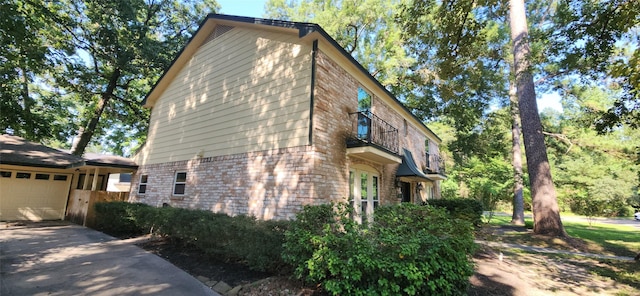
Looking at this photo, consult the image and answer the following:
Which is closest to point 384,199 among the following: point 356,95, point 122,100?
point 356,95

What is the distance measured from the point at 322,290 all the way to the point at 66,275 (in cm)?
485

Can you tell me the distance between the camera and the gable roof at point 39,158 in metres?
11.8

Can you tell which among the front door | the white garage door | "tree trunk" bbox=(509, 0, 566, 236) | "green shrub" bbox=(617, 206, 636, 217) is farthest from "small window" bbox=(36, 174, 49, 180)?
"green shrub" bbox=(617, 206, 636, 217)

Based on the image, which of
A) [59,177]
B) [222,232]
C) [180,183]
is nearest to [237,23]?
[180,183]

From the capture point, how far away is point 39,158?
12.7 m

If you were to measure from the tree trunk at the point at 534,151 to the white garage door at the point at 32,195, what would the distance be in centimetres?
2171

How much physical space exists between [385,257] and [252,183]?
191 inches

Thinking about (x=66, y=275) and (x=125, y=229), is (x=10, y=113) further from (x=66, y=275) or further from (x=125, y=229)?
(x=66, y=275)

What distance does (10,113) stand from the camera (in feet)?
41.8

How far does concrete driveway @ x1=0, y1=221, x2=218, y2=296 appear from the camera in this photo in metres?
4.55

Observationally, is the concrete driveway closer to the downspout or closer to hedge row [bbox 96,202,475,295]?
hedge row [bbox 96,202,475,295]

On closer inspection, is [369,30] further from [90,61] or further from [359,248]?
[359,248]

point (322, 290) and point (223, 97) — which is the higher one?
point (223, 97)

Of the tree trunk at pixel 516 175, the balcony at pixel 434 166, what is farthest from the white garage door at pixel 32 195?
the tree trunk at pixel 516 175
